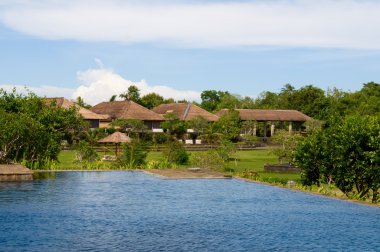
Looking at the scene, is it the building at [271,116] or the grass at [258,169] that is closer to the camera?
the grass at [258,169]

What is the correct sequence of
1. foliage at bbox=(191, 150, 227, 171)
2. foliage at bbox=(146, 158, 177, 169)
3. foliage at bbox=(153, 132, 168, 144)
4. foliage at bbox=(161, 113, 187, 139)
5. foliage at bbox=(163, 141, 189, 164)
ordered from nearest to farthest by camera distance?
foliage at bbox=(191, 150, 227, 171)
foliage at bbox=(146, 158, 177, 169)
foliage at bbox=(163, 141, 189, 164)
foliage at bbox=(153, 132, 168, 144)
foliage at bbox=(161, 113, 187, 139)

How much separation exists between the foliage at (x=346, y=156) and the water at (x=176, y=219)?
1.35 m

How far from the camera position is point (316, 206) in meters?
22.0

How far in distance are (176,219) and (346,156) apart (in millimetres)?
9030

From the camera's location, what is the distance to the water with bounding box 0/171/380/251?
49.9 ft

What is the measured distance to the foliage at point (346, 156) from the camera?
23703mm

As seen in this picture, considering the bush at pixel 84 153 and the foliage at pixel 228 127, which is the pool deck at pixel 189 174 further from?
the foliage at pixel 228 127

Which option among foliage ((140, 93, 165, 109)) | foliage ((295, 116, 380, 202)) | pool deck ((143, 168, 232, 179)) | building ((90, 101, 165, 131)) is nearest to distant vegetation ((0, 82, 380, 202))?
foliage ((295, 116, 380, 202))

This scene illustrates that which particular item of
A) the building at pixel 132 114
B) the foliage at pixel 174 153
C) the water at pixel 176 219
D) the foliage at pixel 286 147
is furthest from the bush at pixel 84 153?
the building at pixel 132 114

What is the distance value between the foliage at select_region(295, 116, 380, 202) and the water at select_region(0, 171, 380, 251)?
1.35m

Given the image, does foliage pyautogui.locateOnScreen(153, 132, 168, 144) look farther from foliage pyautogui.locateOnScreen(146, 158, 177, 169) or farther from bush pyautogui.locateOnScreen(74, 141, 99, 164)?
foliage pyautogui.locateOnScreen(146, 158, 177, 169)

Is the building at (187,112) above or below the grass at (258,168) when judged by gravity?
above

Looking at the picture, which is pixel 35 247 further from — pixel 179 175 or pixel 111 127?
pixel 111 127

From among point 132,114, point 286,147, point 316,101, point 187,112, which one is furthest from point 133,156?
point 316,101
